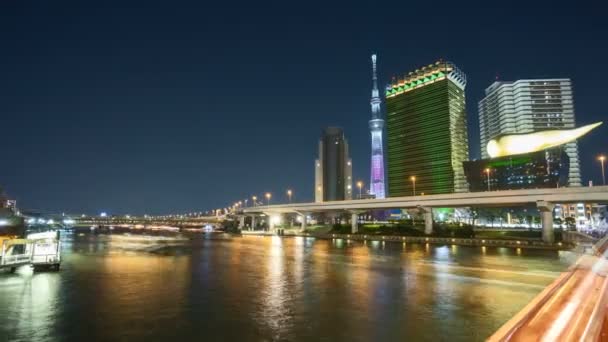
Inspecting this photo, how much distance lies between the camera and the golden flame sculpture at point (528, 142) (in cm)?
13950

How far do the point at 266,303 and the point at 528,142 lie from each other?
167 metres

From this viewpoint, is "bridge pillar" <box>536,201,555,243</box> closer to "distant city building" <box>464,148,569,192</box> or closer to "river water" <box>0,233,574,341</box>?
"river water" <box>0,233,574,341</box>

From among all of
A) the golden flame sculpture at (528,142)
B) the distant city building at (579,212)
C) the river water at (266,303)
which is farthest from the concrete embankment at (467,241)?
the distant city building at (579,212)

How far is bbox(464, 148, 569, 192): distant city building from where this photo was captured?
160750 mm

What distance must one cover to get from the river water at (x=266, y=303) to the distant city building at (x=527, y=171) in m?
144

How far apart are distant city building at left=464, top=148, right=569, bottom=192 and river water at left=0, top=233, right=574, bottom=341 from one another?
143659 mm

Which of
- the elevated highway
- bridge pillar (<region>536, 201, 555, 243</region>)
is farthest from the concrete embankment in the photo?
the elevated highway

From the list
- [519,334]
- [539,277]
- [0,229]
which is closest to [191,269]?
[539,277]

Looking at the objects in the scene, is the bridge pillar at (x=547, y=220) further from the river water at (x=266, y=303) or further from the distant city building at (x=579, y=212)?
the distant city building at (x=579, y=212)

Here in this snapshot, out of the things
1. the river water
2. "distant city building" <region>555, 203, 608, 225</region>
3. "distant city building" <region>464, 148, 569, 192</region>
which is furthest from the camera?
"distant city building" <region>555, 203, 608, 225</region>

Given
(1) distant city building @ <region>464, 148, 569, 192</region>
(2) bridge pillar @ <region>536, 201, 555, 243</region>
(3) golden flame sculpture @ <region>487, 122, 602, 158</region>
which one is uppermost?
(3) golden flame sculpture @ <region>487, 122, 602, 158</region>

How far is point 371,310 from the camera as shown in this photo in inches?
752

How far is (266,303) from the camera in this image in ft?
68.0

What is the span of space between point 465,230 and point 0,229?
4569 inches
